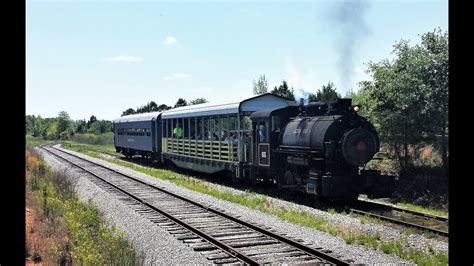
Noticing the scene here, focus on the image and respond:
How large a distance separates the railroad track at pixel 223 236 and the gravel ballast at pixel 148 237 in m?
0.22

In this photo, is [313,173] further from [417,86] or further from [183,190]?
[183,190]

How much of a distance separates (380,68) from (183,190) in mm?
8712

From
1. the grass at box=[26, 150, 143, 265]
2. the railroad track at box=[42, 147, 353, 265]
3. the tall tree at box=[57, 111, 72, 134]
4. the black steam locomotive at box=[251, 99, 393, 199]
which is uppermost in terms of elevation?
the tall tree at box=[57, 111, 72, 134]

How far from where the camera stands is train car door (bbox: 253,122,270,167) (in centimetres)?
1525

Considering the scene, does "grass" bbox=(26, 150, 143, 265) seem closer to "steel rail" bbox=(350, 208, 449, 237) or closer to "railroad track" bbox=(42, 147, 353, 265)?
"railroad track" bbox=(42, 147, 353, 265)

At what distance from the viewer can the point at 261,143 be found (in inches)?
616

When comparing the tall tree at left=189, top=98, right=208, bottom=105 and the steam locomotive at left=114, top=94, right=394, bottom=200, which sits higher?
the tall tree at left=189, top=98, right=208, bottom=105

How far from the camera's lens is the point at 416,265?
720 centimetres

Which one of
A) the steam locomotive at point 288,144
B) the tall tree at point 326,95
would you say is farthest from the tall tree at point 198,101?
the steam locomotive at point 288,144

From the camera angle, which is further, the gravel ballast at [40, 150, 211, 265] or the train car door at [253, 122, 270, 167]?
the train car door at [253, 122, 270, 167]

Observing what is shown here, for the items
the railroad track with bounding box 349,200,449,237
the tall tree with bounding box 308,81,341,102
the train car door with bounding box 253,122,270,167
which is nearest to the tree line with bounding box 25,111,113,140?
the tall tree with bounding box 308,81,341,102

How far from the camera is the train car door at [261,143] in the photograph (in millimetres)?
15252

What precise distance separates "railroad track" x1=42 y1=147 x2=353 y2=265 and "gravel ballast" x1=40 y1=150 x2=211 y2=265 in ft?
0.71
